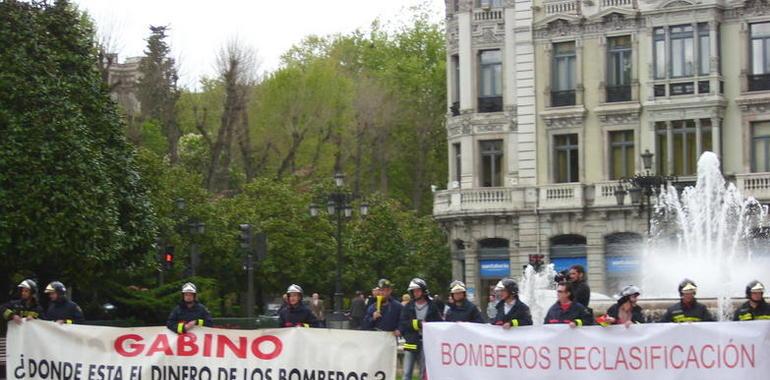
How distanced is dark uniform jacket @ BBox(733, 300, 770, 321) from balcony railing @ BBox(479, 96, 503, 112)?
4368 cm

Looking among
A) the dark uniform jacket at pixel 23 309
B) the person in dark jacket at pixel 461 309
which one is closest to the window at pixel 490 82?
the dark uniform jacket at pixel 23 309

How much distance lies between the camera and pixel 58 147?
3594cm

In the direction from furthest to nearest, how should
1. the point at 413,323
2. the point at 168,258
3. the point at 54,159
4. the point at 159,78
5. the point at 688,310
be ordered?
1. the point at 159,78
2. the point at 168,258
3. the point at 54,159
4. the point at 413,323
5. the point at 688,310

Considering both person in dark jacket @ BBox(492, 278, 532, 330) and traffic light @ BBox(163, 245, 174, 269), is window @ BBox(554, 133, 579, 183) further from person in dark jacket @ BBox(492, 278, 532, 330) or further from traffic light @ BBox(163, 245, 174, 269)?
person in dark jacket @ BBox(492, 278, 532, 330)

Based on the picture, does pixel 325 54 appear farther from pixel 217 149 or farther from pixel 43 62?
pixel 43 62

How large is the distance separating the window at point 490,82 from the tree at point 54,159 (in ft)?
86.1

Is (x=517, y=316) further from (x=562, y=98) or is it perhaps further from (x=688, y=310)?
(x=562, y=98)

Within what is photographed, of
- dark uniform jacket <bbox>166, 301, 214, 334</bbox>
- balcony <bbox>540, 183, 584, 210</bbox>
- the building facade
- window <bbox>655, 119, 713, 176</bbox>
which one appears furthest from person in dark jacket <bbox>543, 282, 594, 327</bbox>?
balcony <bbox>540, 183, 584, 210</bbox>

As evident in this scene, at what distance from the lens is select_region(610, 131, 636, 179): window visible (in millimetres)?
60219

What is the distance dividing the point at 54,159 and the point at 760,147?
28973 mm

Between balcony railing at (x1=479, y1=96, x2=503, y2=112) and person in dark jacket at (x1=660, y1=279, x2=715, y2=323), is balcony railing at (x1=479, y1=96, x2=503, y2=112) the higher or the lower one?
the higher one

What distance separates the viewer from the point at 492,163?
62812 mm

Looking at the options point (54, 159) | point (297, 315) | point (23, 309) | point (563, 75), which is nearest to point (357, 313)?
point (54, 159)

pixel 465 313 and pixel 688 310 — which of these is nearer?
pixel 688 310
